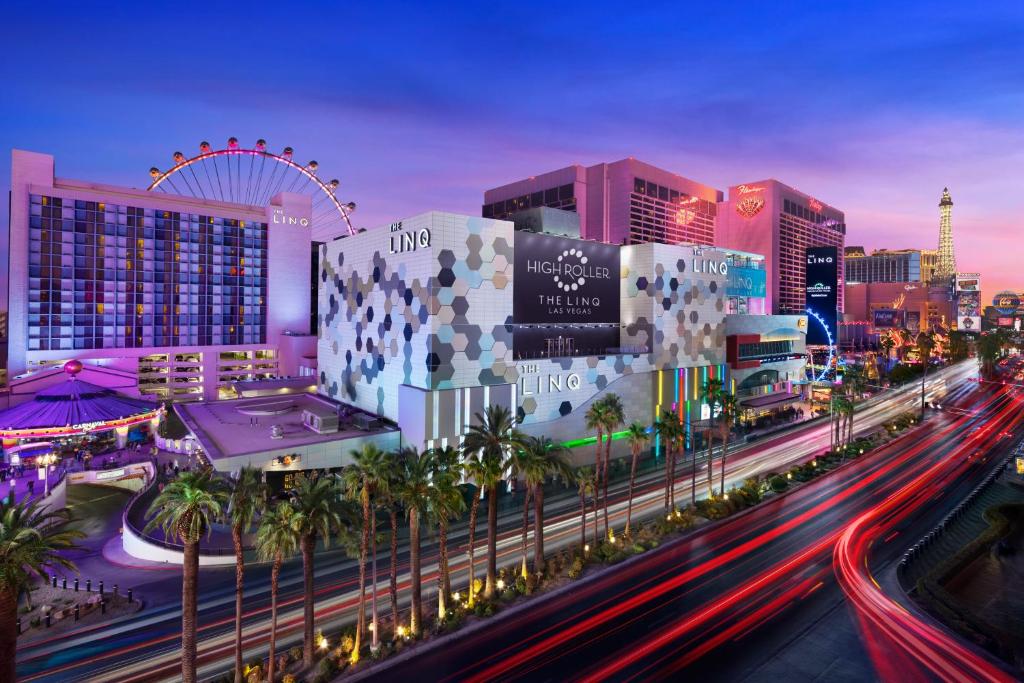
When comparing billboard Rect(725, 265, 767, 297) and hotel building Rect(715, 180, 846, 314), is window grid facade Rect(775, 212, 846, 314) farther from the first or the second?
billboard Rect(725, 265, 767, 297)

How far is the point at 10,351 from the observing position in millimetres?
78625

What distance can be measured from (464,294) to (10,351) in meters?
76.2

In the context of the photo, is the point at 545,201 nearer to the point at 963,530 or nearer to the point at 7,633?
the point at 963,530

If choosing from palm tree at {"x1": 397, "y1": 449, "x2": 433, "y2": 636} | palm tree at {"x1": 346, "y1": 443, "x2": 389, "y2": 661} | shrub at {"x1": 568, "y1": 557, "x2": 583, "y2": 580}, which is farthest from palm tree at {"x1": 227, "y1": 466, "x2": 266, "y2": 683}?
shrub at {"x1": 568, "y1": 557, "x2": 583, "y2": 580}

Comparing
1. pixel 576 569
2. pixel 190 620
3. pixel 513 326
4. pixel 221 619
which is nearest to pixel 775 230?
pixel 513 326

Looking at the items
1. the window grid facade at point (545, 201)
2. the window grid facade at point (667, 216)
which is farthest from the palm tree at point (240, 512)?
the window grid facade at point (545, 201)

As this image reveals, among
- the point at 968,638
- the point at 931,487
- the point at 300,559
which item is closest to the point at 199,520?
the point at 300,559

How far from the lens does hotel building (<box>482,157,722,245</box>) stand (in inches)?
4569

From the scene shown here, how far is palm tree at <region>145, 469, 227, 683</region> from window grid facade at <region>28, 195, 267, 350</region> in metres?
83.1

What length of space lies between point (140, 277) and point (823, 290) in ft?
442

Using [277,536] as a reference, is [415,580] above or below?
below

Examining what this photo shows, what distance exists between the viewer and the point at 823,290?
388 ft

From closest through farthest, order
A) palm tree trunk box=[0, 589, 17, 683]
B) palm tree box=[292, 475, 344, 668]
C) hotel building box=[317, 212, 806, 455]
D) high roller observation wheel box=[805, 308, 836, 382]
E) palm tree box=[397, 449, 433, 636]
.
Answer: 1. palm tree trunk box=[0, 589, 17, 683]
2. palm tree box=[292, 475, 344, 668]
3. palm tree box=[397, 449, 433, 636]
4. hotel building box=[317, 212, 806, 455]
5. high roller observation wheel box=[805, 308, 836, 382]

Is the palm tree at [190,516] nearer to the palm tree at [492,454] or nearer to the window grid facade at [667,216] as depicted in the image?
the palm tree at [492,454]
